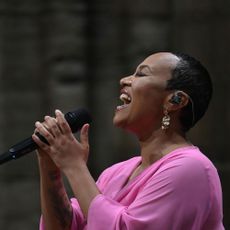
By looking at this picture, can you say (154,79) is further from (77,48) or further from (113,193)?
(77,48)

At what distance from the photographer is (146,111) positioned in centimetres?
271

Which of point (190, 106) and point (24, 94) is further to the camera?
point (24, 94)

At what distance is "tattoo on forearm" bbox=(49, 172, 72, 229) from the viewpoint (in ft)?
9.25

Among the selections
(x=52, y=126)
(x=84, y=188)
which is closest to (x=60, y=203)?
(x=84, y=188)

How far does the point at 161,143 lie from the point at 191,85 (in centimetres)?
23

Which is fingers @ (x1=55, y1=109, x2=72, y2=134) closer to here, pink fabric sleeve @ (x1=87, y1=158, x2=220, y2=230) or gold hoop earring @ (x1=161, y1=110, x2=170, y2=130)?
pink fabric sleeve @ (x1=87, y1=158, x2=220, y2=230)

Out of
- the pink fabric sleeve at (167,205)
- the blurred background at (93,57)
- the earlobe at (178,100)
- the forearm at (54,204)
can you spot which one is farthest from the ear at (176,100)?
the blurred background at (93,57)

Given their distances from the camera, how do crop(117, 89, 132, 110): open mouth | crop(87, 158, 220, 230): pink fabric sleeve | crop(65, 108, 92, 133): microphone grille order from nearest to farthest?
crop(87, 158, 220, 230): pink fabric sleeve, crop(65, 108, 92, 133): microphone grille, crop(117, 89, 132, 110): open mouth

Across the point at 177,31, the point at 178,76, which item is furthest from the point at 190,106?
the point at 177,31

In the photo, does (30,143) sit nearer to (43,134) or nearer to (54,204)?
(43,134)

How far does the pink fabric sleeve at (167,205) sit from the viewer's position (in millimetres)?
2516

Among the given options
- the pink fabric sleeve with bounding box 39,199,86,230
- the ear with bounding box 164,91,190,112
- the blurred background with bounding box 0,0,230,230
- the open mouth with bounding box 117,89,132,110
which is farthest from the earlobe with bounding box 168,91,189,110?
the blurred background with bounding box 0,0,230,230

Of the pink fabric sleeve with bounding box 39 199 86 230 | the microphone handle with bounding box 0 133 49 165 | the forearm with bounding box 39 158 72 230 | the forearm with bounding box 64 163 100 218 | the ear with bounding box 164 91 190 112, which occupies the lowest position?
the pink fabric sleeve with bounding box 39 199 86 230

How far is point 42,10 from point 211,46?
3.78 feet
